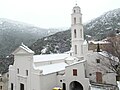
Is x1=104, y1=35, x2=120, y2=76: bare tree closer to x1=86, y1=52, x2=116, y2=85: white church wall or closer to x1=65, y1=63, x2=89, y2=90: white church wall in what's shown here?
x1=86, y1=52, x2=116, y2=85: white church wall

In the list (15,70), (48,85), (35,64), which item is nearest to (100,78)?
(48,85)

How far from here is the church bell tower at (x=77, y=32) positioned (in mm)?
37375

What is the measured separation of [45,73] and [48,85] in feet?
7.09

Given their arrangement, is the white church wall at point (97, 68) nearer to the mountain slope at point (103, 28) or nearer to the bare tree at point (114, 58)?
the bare tree at point (114, 58)

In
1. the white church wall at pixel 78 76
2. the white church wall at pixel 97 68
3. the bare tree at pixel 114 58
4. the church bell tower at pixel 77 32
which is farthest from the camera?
the church bell tower at pixel 77 32

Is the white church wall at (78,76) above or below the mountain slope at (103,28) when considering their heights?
below

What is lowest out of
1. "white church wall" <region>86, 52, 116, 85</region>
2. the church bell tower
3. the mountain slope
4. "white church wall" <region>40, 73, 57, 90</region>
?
"white church wall" <region>40, 73, 57, 90</region>

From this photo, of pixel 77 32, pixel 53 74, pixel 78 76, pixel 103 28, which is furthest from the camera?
pixel 103 28

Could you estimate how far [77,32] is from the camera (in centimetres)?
3734

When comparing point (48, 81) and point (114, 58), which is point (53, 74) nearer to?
point (48, 81)

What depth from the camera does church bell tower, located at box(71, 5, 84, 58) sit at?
37.4m

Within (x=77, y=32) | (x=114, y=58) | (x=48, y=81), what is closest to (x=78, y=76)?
(x=48, y=81)

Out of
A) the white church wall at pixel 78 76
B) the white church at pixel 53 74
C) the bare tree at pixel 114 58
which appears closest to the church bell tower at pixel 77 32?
the white church at pixel 53 74

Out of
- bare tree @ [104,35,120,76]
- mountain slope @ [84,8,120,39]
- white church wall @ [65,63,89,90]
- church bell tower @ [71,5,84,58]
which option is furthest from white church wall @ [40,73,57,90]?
mountain slope @ [84,8,120,39]
